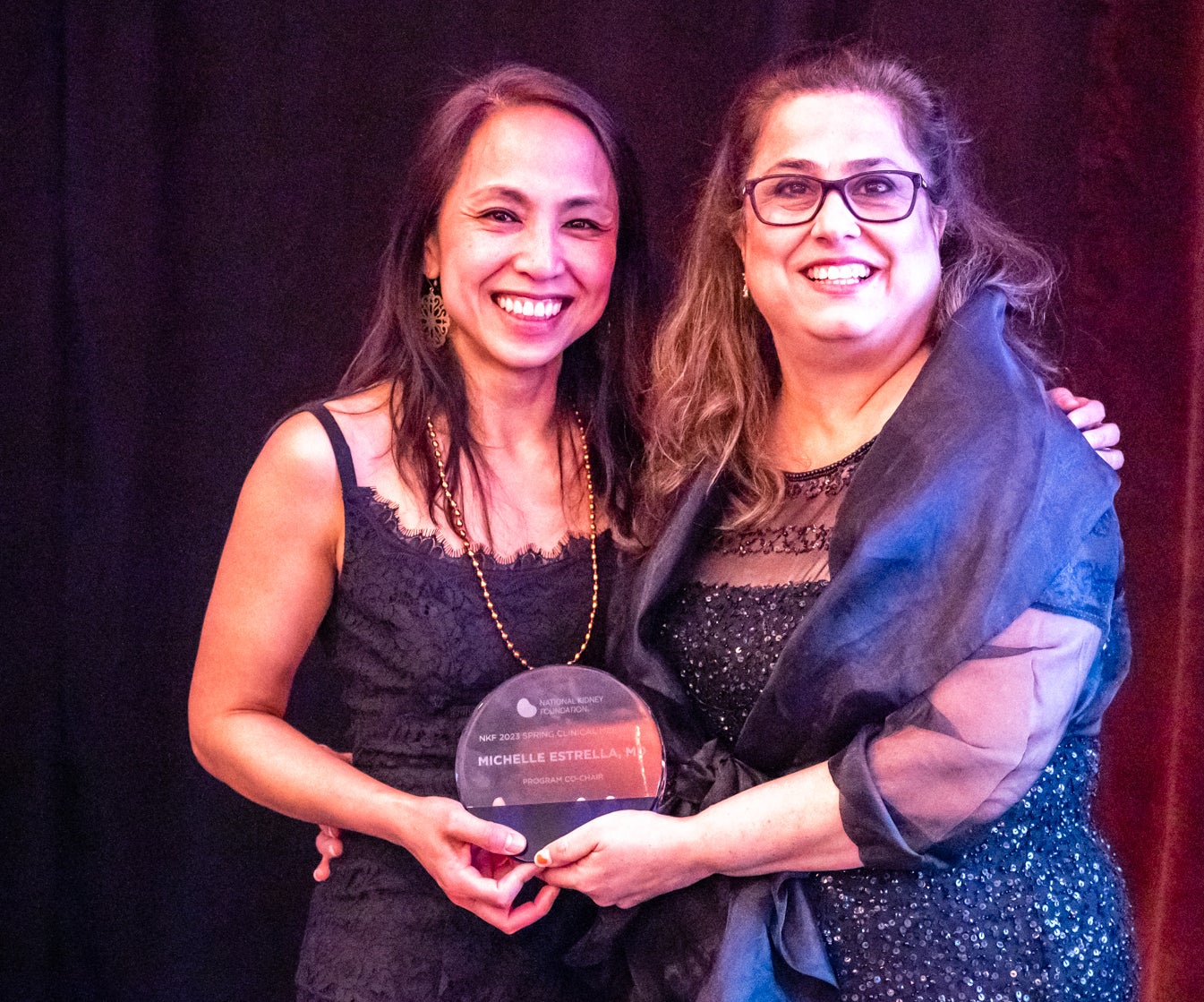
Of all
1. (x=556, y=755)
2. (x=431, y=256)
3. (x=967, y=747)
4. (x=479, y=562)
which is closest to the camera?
(x=967, y=747)

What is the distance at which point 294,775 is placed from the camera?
68.1 inches

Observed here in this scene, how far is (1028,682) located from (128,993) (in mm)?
1962

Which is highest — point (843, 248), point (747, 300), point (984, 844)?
point (843, 248)

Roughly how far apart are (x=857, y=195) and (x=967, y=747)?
662 mm

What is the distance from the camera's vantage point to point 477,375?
193 centimetres

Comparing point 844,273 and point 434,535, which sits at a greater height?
point 844,273

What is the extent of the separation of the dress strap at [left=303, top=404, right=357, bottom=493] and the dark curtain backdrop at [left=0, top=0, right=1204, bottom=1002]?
80 cm

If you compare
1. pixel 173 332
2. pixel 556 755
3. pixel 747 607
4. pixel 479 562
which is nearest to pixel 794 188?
pixel 747 607

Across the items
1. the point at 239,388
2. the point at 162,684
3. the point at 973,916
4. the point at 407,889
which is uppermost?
the point at 239,388

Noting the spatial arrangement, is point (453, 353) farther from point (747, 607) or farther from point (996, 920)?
point (996, 920)

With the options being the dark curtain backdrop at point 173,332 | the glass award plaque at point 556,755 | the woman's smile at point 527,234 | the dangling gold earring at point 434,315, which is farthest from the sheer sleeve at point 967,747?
the dark curtain backdrop at point 173,332

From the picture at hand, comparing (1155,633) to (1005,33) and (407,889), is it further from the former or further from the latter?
(407,889)

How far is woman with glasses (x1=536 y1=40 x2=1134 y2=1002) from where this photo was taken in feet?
4.70

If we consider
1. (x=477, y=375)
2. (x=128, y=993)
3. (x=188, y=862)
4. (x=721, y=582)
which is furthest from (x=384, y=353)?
(x=128, y=993)
